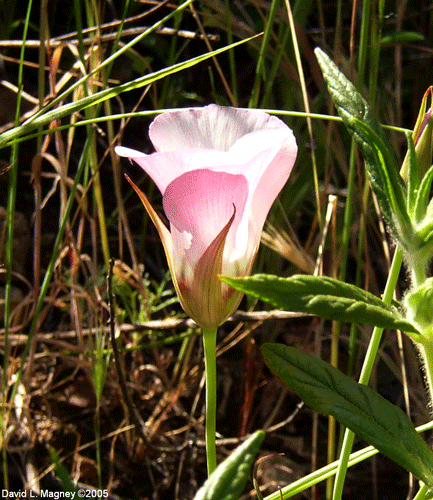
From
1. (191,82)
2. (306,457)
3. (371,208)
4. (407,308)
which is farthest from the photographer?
→ (191,82)

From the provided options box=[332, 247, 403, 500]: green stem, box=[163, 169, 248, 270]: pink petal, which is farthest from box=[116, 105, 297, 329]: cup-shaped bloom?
box=[332, 247, 403, 500]: green stem

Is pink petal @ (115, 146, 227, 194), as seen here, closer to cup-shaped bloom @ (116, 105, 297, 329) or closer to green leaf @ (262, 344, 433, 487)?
cup-shaped bloom @ (116, 105, 297, 329)

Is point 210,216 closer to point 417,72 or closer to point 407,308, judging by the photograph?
point 407,308

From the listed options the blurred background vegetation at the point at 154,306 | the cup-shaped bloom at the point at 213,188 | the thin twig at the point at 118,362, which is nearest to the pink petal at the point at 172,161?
the cup-shaped bloom at the point at 213,188

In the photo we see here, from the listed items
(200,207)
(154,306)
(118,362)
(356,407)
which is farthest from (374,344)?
(154,306)

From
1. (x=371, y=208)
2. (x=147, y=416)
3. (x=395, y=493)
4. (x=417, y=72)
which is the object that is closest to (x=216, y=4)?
(x=371, y=208)

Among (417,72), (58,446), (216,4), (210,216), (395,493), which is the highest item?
(216,4)
